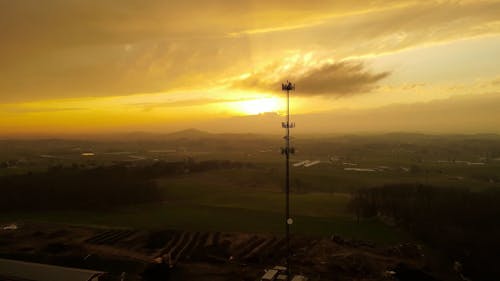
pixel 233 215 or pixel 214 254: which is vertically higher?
pixel 233 215

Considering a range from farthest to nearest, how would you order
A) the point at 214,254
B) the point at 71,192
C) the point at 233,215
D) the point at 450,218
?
the point at 71,192 → the point at 233,215 → the point at 450,218 → the point at 214,254

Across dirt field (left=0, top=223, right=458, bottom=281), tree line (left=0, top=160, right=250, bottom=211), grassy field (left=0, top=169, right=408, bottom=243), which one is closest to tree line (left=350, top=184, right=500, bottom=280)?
grassy field (left=0, top=169, right=408, bottom=243)

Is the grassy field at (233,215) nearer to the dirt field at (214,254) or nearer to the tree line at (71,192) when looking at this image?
the tree line at (71,192)

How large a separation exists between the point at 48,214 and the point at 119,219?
1014 centimetres

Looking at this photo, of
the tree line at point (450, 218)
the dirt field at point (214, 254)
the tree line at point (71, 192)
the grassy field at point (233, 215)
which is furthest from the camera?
the tree line at point (71, 192)

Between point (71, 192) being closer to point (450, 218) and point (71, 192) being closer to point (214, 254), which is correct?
point (214, 254)

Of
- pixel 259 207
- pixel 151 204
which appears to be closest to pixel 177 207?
pixel 151 204

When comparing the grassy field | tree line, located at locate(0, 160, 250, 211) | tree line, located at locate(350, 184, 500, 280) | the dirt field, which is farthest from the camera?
tree line, located at locate(0, 160, 250, 211)

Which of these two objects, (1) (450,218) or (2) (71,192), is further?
(2) (71,192)

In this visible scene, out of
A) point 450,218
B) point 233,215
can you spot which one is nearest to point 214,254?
point 233,215

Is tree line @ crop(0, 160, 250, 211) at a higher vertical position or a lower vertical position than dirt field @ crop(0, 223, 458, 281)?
higher

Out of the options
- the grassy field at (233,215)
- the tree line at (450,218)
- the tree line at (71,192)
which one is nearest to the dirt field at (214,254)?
the grassy field at (233,215)

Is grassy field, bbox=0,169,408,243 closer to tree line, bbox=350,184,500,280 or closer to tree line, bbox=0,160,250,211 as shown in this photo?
tree line, bbox=350,184,500,280

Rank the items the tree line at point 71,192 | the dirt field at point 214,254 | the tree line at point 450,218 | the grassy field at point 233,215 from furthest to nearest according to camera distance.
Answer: the tree line at point 71,192, the grassy field at point 233,215, the tree line at point 450,218, the dirt field at point 214,254
